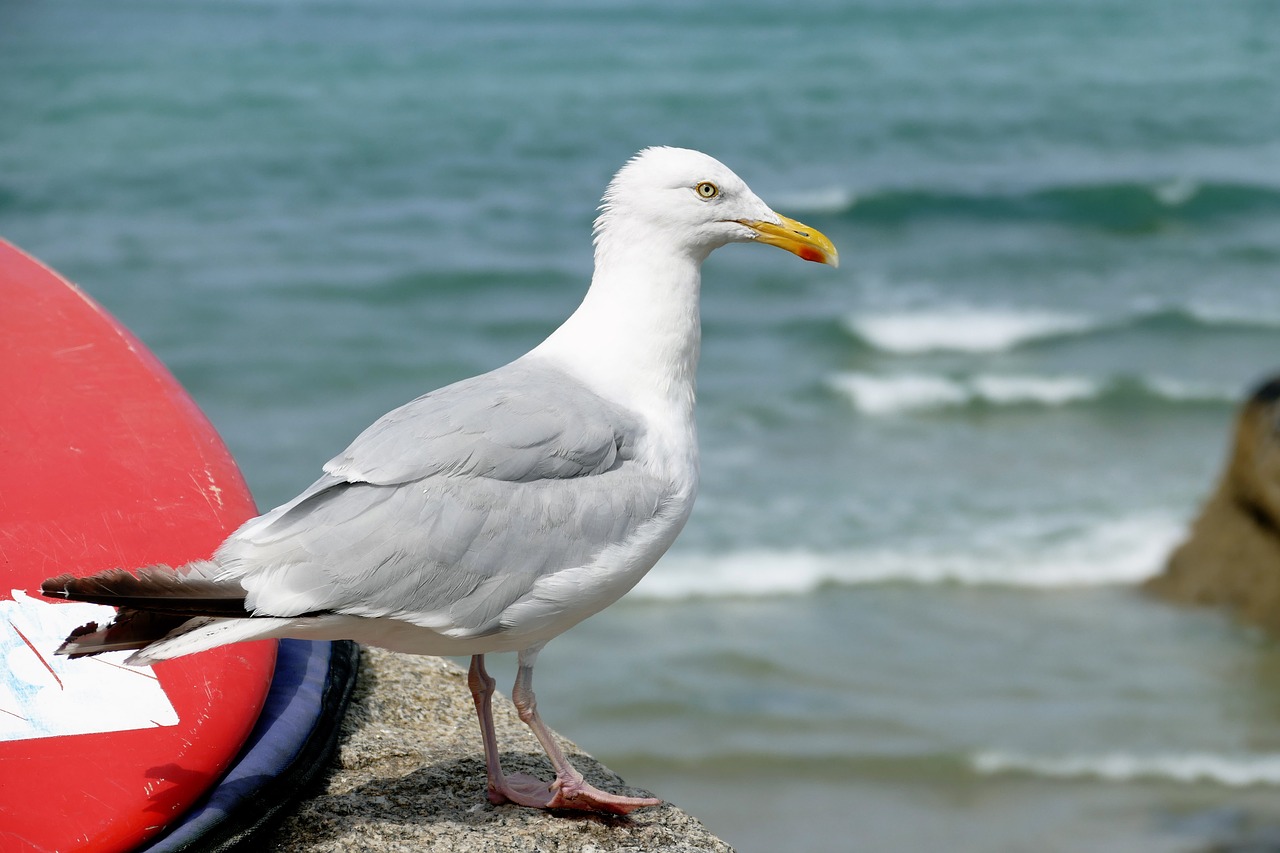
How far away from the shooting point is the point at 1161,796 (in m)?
5.95

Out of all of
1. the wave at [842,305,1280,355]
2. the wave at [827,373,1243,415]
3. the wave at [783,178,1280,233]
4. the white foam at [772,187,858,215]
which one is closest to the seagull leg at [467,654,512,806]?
the wave at [827,373,1243,415]

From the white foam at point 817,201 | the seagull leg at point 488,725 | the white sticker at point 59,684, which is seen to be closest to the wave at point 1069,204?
the white foam at point 817,201

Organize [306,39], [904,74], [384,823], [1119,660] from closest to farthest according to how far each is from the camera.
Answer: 1. [384,823]
2. [1119,660]
3. [904,74]
4. [306,39]

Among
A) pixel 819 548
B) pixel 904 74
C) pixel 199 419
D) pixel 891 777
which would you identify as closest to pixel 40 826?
pixel 199 419

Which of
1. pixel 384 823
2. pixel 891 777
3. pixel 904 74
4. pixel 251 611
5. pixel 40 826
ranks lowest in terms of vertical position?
pixel 891 777

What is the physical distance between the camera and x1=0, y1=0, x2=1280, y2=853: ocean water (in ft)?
21.6

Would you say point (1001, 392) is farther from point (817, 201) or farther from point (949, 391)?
point (817, 201)

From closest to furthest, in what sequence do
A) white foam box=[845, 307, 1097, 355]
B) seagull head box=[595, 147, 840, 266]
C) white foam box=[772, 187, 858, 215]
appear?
seagull head box=[595, 147, 840, 266] → white foam box=[845, 307, 1097, 355] → white foam box=[772, 187, 858, 215]

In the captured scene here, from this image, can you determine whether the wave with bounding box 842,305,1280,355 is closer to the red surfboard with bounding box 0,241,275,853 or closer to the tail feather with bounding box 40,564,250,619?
the red surfboard with bounding box 0,241,275,853

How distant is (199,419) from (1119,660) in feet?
18.3

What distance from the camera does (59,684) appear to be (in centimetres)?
265

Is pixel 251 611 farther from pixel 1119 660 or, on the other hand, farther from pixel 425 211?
pixel 425 211

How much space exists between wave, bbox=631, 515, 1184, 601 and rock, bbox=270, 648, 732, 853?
488 cm

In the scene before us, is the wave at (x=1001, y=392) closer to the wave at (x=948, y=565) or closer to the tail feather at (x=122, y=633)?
the wave at (x=948, y=565)
